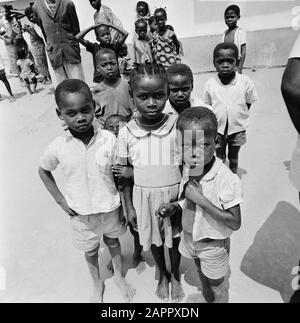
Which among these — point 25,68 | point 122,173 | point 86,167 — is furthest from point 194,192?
point 25,68

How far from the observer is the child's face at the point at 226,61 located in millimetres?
2430

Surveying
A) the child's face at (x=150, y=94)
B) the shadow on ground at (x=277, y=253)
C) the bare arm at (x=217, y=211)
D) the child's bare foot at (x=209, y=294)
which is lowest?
the shadow on ground at (x=277, y=253)

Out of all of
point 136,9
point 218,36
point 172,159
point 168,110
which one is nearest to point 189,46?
point 218,36

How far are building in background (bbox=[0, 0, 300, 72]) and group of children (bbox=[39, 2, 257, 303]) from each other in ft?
17.2

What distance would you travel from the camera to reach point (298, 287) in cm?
174

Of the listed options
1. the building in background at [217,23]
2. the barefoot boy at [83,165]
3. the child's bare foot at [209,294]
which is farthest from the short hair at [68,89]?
the building in background at [217,23]

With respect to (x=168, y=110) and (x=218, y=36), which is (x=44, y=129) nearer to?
(x=168, y=110)

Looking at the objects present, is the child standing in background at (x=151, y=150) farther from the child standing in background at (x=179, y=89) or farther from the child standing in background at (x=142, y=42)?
the child standing in background at (x=142, y=42)

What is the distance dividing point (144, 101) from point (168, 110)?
417 mm

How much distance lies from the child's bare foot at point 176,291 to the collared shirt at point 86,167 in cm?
70

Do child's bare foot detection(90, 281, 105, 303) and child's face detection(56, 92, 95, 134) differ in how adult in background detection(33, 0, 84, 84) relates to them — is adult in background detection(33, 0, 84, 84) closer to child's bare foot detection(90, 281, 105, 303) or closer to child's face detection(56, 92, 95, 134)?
child's face detection(56, 92, 95, 134)

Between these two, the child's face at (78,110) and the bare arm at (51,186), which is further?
the bare arm at (51,186)

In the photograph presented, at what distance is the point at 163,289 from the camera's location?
1938 mm

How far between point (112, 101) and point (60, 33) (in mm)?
2386
